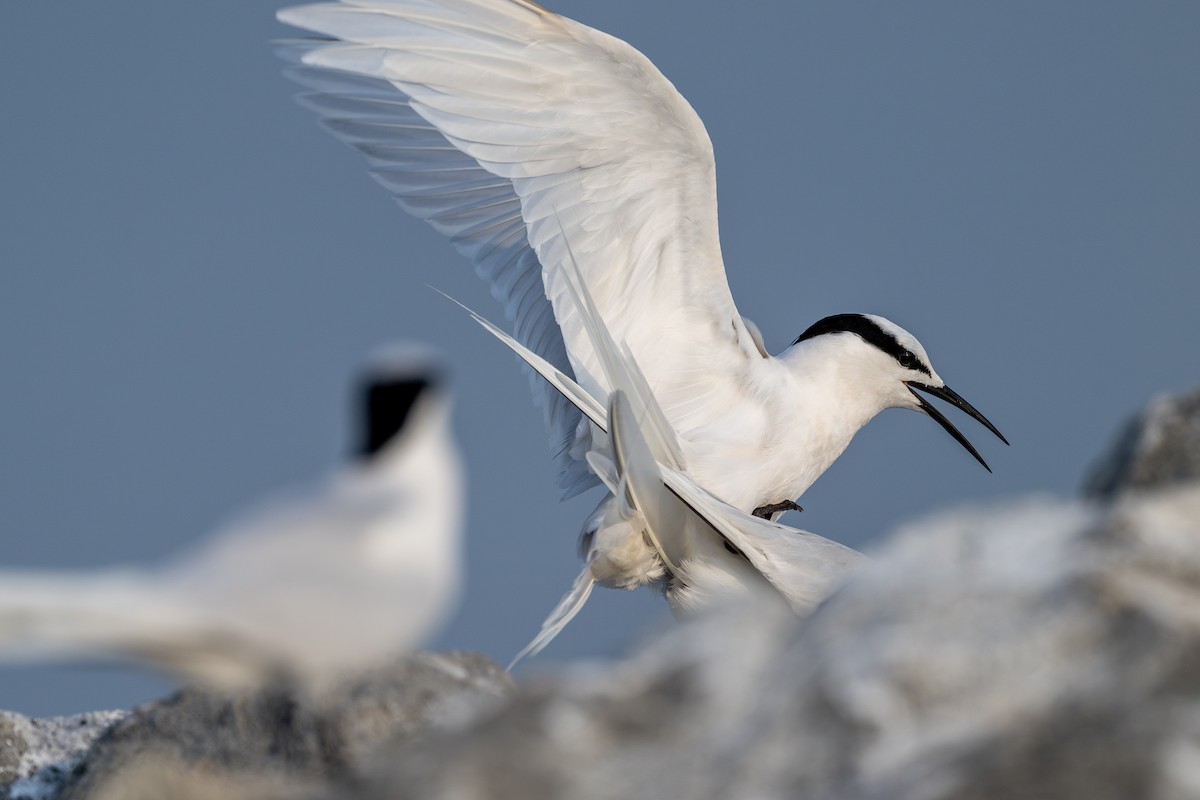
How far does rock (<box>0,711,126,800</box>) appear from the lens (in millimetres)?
5191

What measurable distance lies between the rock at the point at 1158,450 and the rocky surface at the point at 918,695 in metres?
0.66

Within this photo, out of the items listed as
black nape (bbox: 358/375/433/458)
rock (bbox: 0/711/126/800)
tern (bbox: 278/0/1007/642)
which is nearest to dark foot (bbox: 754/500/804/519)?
tern (bbox: 278/0/1007/642)

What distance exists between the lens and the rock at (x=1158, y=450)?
147 inches

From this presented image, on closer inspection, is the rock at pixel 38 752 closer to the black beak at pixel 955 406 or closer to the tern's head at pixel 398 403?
the tern's head at pixel 398 403

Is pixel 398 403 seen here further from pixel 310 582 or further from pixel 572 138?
pixel 572 138

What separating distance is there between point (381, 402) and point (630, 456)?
3476 millimetres

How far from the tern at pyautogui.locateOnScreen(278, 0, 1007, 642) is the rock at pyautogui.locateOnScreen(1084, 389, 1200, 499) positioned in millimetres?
3148

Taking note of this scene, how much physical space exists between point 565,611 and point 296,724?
2.54 meters

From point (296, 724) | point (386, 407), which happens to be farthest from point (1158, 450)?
point (296, 724)

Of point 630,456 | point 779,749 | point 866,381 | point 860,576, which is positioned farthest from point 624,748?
point 866,381

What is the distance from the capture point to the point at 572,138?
7566mm

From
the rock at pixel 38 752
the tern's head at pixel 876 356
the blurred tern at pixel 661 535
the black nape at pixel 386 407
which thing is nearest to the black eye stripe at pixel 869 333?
the tern's head at pixel 876 356

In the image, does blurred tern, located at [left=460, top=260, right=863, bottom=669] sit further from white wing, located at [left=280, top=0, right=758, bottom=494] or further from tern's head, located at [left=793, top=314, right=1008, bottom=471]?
tern's head, located at [left=793, top=314, right=1008, bottom=471]

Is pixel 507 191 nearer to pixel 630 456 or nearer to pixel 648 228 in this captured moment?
pixel 648 228
